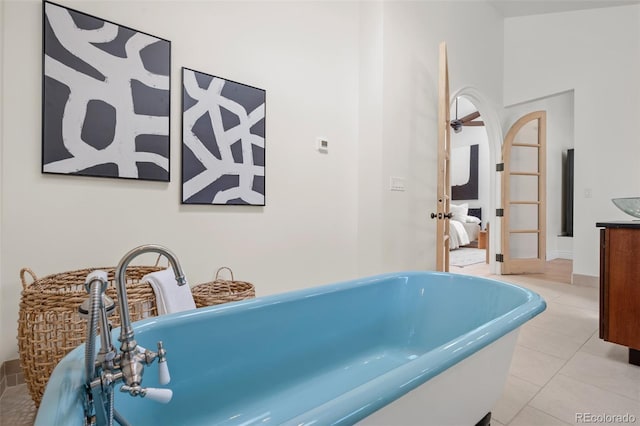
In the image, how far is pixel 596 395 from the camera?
155 centimetres

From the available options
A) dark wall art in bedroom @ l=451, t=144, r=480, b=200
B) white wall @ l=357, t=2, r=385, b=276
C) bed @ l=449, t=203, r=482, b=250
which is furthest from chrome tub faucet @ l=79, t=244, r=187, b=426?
dark wall art in bedroom @ l=451, t=144, r=480, b=200

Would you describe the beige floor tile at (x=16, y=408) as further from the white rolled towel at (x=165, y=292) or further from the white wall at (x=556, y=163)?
the white wall at (x=556, y=163)

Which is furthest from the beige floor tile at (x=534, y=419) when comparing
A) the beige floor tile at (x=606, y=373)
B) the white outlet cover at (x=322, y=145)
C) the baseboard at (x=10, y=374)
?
the baseboard at (x=10, y=374)

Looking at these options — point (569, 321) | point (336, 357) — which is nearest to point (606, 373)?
point (569, 321)

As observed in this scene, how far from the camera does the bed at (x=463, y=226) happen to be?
5984 mm

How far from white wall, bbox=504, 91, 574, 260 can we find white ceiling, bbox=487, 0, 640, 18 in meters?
1.76

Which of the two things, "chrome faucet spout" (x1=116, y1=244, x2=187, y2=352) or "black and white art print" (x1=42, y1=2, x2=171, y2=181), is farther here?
"black and white art print" (x1=42, y1=2, x2=171, y2=181)

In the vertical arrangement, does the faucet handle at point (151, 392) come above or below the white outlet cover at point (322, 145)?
below

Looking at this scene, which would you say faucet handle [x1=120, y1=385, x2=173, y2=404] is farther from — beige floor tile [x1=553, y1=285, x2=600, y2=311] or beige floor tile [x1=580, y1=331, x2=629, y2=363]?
beige floor tile [x1=553, y1=285, x2=600, y2=311]

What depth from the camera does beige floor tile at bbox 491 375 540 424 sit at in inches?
55.5

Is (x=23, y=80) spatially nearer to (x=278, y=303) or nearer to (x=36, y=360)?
(x=36, y=360)

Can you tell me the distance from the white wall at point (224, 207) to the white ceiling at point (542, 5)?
2346 mm

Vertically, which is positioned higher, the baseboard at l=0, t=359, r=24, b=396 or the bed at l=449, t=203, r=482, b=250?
the bed at l=449, t=203, r=482, b=250

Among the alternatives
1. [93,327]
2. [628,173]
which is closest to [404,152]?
[628,173]
